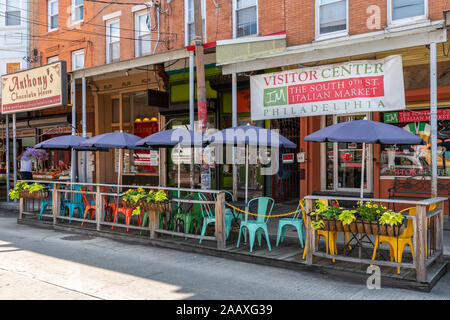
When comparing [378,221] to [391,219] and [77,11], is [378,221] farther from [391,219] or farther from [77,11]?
[77,11]

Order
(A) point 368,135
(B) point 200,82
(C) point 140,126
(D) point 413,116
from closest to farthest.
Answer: (A) point 368,135 < (B) point 200,82 < (D) point 413,116 < (C) point 140,126

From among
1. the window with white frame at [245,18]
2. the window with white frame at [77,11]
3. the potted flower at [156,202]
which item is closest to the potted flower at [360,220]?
the potted flower at [156,202]

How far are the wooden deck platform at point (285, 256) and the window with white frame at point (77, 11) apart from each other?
12.3 meters

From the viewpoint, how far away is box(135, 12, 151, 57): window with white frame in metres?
16.9

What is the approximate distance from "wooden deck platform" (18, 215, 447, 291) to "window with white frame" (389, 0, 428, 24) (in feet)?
21.7

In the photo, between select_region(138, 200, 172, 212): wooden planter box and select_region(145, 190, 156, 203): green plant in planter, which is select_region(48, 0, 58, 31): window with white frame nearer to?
select_region(145, 190, 156, 203): green plant in planter

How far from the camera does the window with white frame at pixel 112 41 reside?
1803cm

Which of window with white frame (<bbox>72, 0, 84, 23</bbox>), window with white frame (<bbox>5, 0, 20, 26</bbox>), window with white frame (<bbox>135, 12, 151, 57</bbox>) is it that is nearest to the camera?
window with white frame (<bbox>135, 12, 151, 57</bbox>)

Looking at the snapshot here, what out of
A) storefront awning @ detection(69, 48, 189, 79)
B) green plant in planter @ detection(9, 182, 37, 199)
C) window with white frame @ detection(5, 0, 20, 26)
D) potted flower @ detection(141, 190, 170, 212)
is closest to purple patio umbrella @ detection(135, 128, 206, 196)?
potted flower @ detection(141, 190, 170, 212)

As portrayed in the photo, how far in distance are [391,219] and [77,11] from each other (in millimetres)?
18157

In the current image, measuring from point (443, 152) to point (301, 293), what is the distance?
A: 714 centimetres

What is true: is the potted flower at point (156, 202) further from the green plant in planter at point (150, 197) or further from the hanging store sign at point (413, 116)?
the hanging store sign at point (413, 116)

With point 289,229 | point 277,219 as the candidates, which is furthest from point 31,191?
point 289,229

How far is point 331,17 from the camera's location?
12453 mm
